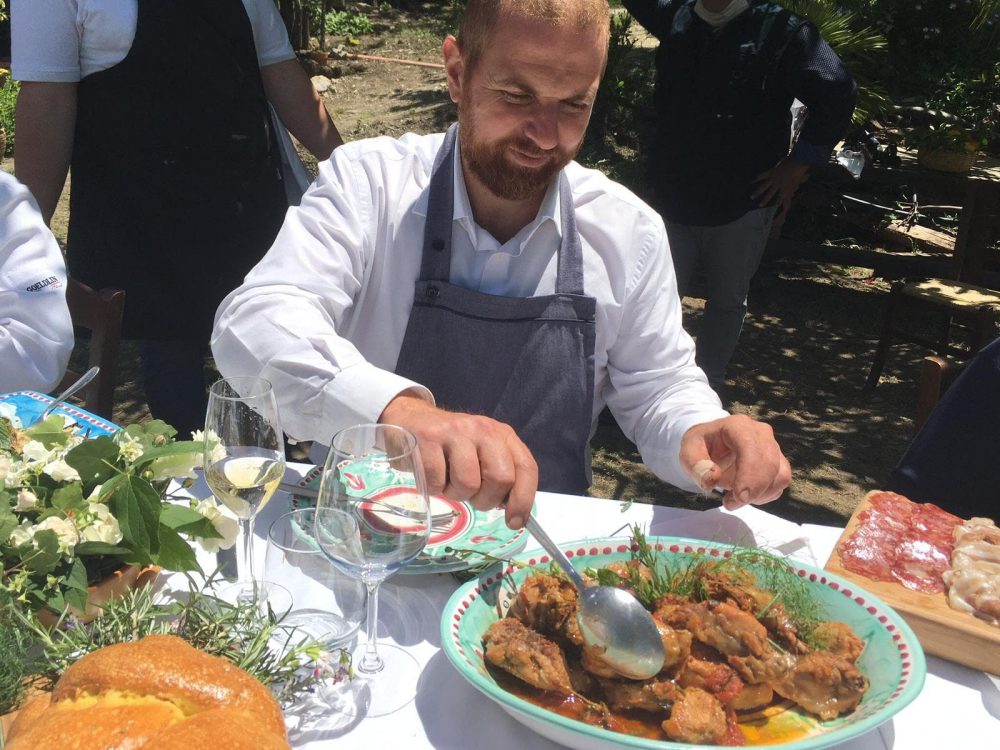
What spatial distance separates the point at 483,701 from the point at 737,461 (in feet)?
2.27

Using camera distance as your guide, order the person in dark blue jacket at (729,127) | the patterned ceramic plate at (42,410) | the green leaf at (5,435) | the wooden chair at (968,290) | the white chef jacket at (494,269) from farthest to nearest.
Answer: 1. the wooden chair at (968,290)
2. the person in dark blue jacket at (729,127)
3. the white chef jacket at (494,269)
4. the patterned ceramic plate at (42,410)
5. the green leaf at (5,435)

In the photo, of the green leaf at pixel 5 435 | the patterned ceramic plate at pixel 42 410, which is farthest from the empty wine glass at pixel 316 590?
the patterned ceramic plate at pixel 42 410

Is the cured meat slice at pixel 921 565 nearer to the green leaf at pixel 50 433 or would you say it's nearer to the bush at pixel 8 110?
the green leaf at pixel 50 433

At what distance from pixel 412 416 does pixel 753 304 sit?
678 centimetres

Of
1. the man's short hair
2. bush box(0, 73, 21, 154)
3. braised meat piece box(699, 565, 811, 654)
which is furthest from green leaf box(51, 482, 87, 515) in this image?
bush box(0, 73, 21, 154)

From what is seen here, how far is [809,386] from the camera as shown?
6.49 metres

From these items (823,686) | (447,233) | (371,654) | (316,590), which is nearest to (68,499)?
(316,590)

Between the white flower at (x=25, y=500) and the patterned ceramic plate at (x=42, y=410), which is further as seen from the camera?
the patterned ceramic plate at (x=42, y=410)

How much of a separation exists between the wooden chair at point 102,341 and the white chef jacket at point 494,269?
612mm

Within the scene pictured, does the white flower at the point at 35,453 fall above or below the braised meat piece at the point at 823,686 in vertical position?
above

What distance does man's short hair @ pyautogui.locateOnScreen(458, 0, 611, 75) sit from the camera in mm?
1986

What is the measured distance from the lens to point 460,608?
1.36 m

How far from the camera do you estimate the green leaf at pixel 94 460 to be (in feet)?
4.39

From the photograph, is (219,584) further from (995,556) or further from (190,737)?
(995,556)
